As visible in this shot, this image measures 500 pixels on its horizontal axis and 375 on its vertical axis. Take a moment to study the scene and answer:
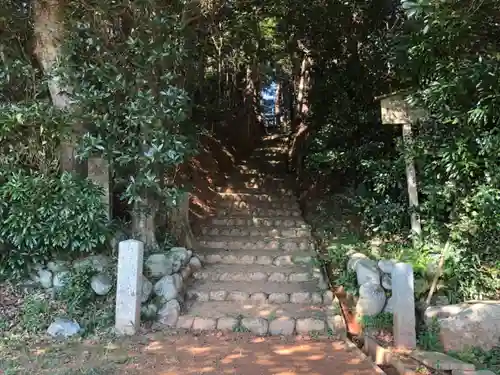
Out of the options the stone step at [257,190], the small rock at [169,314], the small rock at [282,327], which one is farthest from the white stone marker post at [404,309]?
the stone step at [257,190]

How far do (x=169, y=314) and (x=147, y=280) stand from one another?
504 millimetres

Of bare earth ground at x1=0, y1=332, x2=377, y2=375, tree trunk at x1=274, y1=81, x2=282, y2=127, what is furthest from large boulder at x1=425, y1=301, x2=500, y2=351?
tree trunk at x1=274, y1=81, x2=282, y2=127

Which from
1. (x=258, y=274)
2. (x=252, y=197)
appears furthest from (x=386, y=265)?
(x=252, y=197)

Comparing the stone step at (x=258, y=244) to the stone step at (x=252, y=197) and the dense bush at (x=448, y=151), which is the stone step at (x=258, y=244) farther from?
the stone step at (x=252, y=197)

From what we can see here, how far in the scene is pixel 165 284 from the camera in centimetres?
569

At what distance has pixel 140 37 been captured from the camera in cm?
571

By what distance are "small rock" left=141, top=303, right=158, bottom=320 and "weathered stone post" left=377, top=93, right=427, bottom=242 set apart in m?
3.51

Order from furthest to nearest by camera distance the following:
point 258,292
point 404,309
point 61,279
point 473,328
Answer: point 258,292 → point 61,279 → point 404,309 → point 473,328

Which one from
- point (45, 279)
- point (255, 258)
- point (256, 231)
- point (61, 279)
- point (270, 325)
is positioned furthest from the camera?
point (256, 231)

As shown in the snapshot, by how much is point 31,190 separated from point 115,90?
1.60m

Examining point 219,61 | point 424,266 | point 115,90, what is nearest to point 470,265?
point 424,266

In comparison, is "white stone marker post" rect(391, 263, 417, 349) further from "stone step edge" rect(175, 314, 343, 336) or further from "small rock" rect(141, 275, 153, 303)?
"small rock" rect(141, 275, 153, 303)

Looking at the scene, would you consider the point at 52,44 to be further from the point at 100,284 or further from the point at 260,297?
the point at 260,297

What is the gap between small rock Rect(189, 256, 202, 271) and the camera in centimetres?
655
